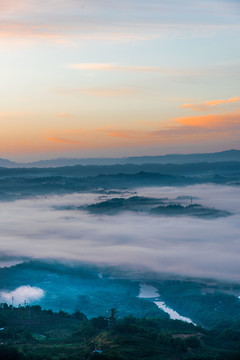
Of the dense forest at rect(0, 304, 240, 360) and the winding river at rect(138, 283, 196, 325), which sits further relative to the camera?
the winding river at rect(138, 283, 196, 325)

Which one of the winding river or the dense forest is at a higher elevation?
the dense forest

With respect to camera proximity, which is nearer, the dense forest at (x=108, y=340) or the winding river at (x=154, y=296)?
the dense forest at (x=108, y=340)

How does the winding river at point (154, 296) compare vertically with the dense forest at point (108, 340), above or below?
below

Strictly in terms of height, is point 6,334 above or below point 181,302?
above

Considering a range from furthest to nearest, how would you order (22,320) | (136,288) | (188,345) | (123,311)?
(136,288) → (123,311) → (22,320) → (188,345)

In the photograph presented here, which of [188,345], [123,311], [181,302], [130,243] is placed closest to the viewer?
[188,345]

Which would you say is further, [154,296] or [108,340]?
[154,296]

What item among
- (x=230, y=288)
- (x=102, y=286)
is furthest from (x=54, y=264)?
(x=230, y=288)

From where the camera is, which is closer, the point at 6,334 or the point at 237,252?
the point at 6,334

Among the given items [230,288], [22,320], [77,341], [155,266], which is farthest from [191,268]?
[77,341]

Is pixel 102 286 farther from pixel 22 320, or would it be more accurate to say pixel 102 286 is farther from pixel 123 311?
pixel 22 320

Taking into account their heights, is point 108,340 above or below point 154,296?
above
